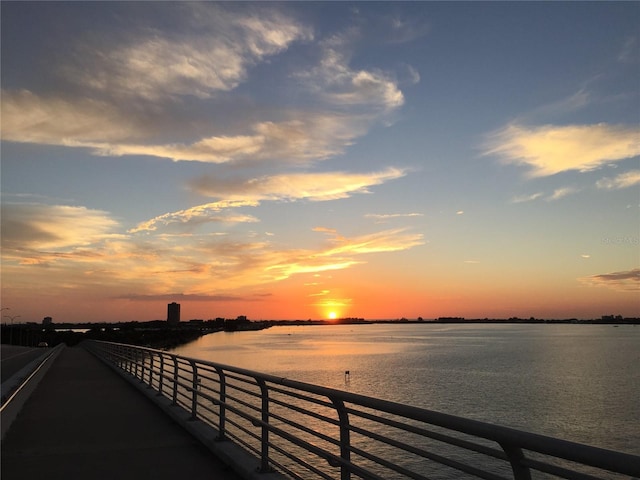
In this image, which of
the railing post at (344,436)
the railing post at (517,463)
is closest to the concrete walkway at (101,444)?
the railing post at (344,436)

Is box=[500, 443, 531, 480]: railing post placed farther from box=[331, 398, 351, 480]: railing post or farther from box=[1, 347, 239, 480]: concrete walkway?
box=[1, 347, 239, 480]: concrete walkway

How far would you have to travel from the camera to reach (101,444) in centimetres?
840

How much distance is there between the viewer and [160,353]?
14.1 meters

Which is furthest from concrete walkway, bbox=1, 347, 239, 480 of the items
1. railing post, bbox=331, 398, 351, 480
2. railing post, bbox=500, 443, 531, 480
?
railing post, bbox=500, 443, 531, 480

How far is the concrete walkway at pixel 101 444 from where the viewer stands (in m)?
6.86

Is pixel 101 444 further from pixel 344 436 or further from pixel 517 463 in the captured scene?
pixel 517 463

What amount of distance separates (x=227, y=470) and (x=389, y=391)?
3526cm

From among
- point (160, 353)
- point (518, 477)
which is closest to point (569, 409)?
point (160, 353)

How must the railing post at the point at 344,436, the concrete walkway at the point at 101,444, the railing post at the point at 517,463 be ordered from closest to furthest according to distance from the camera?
the railing post at the point at 517,463 < the railing post at the point at 344,436 < the concrete walkway at the point at 101,444

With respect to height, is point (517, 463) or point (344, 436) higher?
point (517, 463)

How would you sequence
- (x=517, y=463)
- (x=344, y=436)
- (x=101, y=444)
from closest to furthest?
(x=517, y=463) < (x=344, y=436) < (x=101, y=444)

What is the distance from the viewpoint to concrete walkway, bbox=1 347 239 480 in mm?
6863

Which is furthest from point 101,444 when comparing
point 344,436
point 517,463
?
point 517,463

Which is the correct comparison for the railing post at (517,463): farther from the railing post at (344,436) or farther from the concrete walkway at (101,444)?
the concrete walkway at (101,444)
